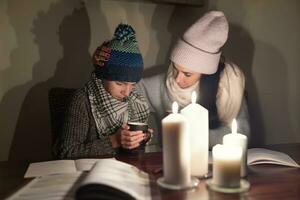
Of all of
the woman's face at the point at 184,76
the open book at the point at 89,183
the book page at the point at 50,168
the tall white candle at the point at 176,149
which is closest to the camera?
the open book at the point at 89,183

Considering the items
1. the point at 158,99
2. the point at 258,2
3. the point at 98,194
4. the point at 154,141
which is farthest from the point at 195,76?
the point at 98,194

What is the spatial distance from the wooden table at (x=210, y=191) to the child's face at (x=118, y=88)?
0.75ft

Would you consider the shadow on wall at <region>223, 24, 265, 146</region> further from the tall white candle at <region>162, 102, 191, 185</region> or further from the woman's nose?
the tall white candle at <region>162, 102, 191, 185</region>

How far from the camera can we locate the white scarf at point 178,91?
1.47m

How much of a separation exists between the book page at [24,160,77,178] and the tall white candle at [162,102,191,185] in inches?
10.7

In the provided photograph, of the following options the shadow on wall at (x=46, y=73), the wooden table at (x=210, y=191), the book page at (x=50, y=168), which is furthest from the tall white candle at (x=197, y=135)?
the shadow on wall at (x=46, y=73)

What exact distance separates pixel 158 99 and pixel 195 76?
16 centimetres

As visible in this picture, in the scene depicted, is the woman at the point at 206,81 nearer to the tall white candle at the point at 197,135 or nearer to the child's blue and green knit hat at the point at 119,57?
the child's blue and green knit hat at the point at 119,57

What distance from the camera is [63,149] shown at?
1.32m

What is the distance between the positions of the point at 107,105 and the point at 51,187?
1.62 feet

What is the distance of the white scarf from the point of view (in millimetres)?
1468

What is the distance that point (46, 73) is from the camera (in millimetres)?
1536

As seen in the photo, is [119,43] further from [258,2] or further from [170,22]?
[258,2]

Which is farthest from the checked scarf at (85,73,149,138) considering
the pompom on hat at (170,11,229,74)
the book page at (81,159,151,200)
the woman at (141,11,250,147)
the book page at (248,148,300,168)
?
the book page at (248,148,300,168)
